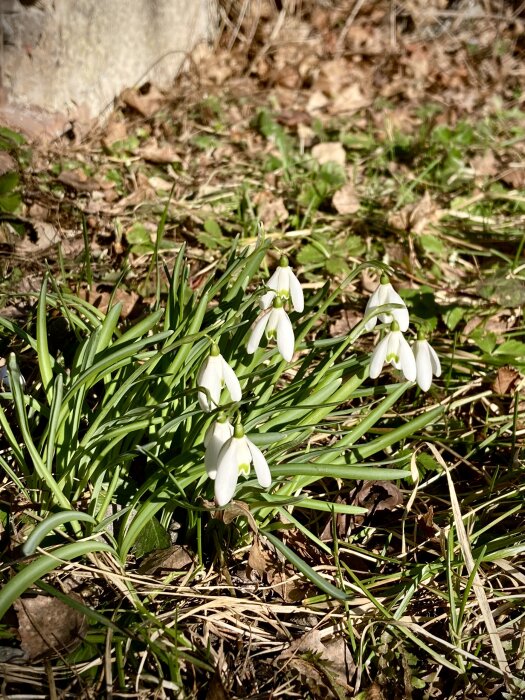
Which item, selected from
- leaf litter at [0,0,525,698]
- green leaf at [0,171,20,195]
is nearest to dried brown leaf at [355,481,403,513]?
leaf litter at [0,0,525,698]

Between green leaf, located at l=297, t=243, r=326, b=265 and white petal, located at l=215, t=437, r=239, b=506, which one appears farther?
green leaf, located at l=297, t=243, r=326, b=265

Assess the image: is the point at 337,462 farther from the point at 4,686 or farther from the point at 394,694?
the point at 4,686

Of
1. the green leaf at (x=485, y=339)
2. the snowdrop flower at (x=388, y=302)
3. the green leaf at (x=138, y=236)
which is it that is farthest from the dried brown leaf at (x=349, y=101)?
the snowdrop flower at (x=388, y=302)

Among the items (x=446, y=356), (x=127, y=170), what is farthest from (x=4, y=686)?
(x=127, y=170)

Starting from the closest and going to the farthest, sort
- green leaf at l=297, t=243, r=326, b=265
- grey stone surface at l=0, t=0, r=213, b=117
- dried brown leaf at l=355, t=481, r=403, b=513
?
dried brown leaf at l=355, t=481, r=403, b=513
green leaf at l=297, t=243, r=326, b=265
grey stone surface at l=0, t=0, r=213, b=117

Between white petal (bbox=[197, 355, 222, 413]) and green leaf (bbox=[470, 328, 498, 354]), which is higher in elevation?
white petal (bbox=[197, 355, 222, 413])

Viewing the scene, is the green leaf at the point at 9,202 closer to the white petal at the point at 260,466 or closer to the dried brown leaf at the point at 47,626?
the dried brown leaf at the point at 47,626

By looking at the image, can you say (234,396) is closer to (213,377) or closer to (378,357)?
(213,377)

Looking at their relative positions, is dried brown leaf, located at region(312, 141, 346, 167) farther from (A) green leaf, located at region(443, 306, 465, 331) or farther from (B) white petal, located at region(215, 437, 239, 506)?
(B) white petal, located at region(215, 437, 239, 506)
